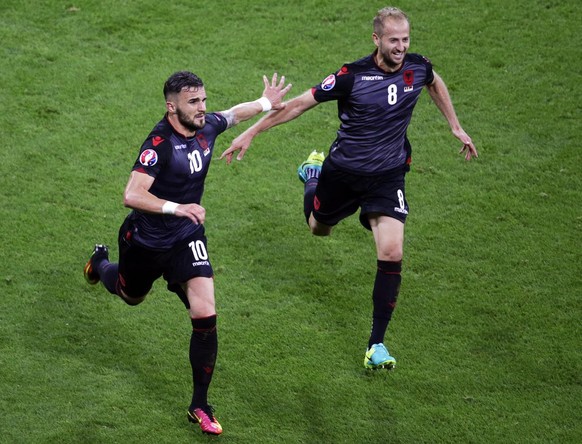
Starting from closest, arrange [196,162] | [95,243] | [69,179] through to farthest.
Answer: [196,162]
[95,243]
[69,179]

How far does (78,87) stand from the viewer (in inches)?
495

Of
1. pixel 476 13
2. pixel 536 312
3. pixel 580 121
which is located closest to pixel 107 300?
pixel 536 312

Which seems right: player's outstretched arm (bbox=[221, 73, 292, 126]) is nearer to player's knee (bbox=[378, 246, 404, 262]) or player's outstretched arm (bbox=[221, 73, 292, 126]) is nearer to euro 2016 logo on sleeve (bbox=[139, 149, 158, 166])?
euro 2016 logo on sleeve (bbox=[139, 149, 158, 166])

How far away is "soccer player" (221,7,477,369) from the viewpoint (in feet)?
28.0

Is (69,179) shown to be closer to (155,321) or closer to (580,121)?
(155,321)

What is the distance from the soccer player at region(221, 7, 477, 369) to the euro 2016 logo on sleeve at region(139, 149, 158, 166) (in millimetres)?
1040

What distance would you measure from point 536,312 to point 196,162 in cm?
347

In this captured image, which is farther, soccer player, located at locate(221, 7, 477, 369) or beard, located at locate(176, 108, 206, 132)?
soccer player, located at locate(221, 7, 477, 369)

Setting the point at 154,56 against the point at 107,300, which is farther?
the point at 154,56

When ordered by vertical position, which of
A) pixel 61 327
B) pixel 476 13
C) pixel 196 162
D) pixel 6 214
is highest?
pixel 476 13

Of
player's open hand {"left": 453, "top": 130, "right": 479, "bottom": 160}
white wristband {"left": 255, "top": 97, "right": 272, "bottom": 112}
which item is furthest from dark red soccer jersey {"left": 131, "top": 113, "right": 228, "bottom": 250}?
player's open hand {"left": 453, "top": 130, "right": 479, "bottom": 160}

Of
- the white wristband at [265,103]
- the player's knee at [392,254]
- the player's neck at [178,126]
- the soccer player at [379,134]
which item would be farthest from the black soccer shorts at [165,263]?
the player's knee at [392,254]

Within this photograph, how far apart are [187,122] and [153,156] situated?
391 millimetres

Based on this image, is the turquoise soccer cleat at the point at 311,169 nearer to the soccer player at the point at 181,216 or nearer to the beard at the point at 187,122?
the soccer player at the point at 181,216
